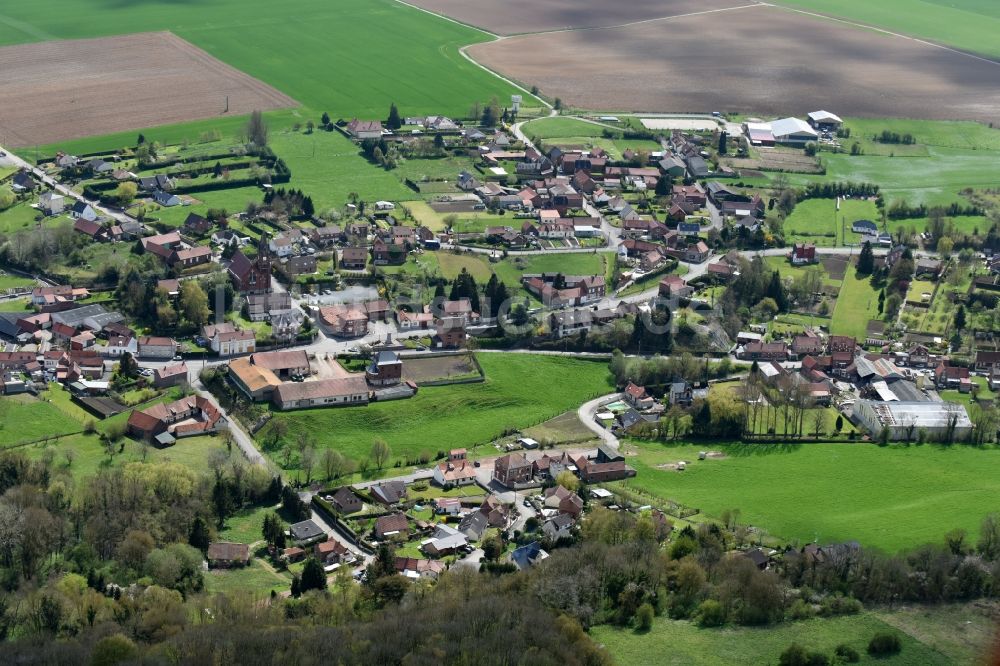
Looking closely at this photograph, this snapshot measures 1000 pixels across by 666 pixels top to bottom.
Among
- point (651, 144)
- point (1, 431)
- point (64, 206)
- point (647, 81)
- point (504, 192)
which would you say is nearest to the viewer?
point (1, 431)

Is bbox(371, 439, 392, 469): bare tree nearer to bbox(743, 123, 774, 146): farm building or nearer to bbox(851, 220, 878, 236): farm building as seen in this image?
bbox(851, 220, 878, 236): farm building

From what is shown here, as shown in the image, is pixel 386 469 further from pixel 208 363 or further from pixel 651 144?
pixel 651 144

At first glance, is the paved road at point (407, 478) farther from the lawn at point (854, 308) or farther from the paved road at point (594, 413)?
the lawn at point (854, 308)

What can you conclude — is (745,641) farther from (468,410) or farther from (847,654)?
(468,410)

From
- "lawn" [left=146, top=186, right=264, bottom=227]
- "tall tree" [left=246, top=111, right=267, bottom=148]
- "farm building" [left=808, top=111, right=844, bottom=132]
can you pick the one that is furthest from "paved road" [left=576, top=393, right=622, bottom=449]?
"farm building" [left=808, top=111, right=844, bottom=132]

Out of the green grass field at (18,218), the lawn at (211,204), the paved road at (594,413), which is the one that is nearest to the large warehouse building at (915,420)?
the paved road at (594,413)

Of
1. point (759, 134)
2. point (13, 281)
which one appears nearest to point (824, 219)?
point (759, 134)

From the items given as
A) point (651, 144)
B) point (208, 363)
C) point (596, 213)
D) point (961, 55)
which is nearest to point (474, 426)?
point (208, 363)
